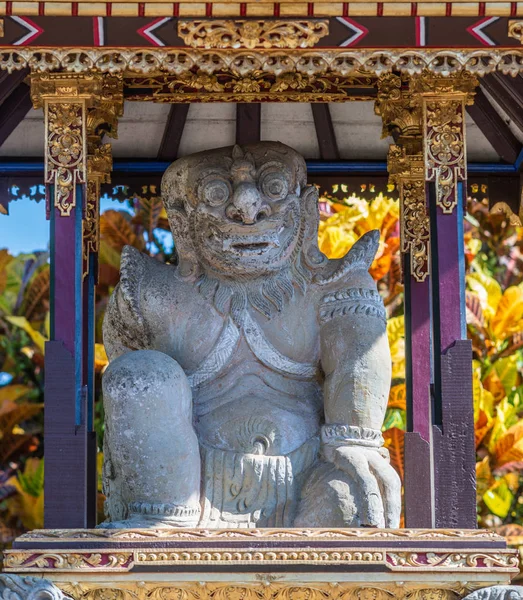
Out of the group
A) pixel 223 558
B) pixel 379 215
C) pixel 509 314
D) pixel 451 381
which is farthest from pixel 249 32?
pixel 509 314

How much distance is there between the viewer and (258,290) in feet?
44.5

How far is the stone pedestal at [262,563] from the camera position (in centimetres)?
1195

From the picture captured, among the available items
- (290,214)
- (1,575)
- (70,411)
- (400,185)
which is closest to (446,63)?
(290,214)

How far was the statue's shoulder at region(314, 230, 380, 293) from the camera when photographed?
533 inches

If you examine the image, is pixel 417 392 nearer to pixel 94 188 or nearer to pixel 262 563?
pixel 94 188

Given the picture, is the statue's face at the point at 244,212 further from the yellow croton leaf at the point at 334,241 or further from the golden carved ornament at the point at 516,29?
the yellow croton leaf at the point at 334,241

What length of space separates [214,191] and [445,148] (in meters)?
1.79

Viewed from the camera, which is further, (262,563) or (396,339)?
(396,339)

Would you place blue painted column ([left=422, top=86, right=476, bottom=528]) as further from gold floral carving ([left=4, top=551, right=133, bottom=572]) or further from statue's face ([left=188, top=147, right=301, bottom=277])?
gold floral carving ([left=4, top=551, right=133, bottom=572])

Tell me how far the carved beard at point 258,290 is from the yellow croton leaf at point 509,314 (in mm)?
10204

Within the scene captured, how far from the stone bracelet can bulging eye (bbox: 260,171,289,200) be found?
6.18 ft

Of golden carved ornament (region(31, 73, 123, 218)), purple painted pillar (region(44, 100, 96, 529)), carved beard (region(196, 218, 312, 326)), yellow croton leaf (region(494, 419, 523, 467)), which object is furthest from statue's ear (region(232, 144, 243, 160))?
yellow croton leaf (region(494, 419, 523, 467))

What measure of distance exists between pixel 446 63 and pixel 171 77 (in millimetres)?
2571

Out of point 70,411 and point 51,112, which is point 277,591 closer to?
point 70,411
